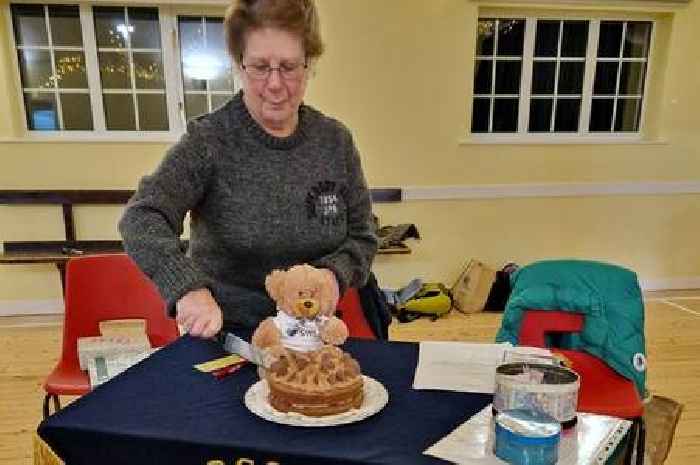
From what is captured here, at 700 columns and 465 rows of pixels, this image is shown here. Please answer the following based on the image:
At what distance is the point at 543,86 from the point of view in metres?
3.89

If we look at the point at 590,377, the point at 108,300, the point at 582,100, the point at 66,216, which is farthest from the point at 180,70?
the point at 590,377

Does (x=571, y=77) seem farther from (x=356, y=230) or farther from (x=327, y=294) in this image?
(x=327, y=294)

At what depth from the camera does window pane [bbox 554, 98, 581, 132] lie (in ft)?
13.0

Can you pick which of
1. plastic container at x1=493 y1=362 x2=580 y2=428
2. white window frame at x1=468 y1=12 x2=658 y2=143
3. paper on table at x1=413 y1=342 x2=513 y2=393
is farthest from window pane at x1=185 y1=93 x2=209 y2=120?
plastic container at x1=493 y1=362 x2=580 y2=428

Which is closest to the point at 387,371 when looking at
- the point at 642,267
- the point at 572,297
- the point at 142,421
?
the point at 142,421

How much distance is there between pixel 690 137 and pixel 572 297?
3004mm

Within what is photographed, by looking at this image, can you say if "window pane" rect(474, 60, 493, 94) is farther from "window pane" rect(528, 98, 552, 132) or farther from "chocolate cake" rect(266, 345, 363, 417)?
"chocolate cake" rect(266, 345, 363, 417)

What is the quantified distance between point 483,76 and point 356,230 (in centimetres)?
290

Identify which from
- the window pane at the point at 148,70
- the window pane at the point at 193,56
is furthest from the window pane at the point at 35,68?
the window pane at the point at 193,56

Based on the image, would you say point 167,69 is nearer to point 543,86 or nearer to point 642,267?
point 543,86

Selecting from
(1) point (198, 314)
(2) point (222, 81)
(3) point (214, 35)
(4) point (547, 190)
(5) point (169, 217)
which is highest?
(3) point (214, 35)

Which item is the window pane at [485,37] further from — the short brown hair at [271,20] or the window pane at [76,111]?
the short brown hair at [271,20]

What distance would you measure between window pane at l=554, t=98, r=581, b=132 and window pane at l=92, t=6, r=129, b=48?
118 inches

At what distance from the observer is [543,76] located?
387 centimetres
